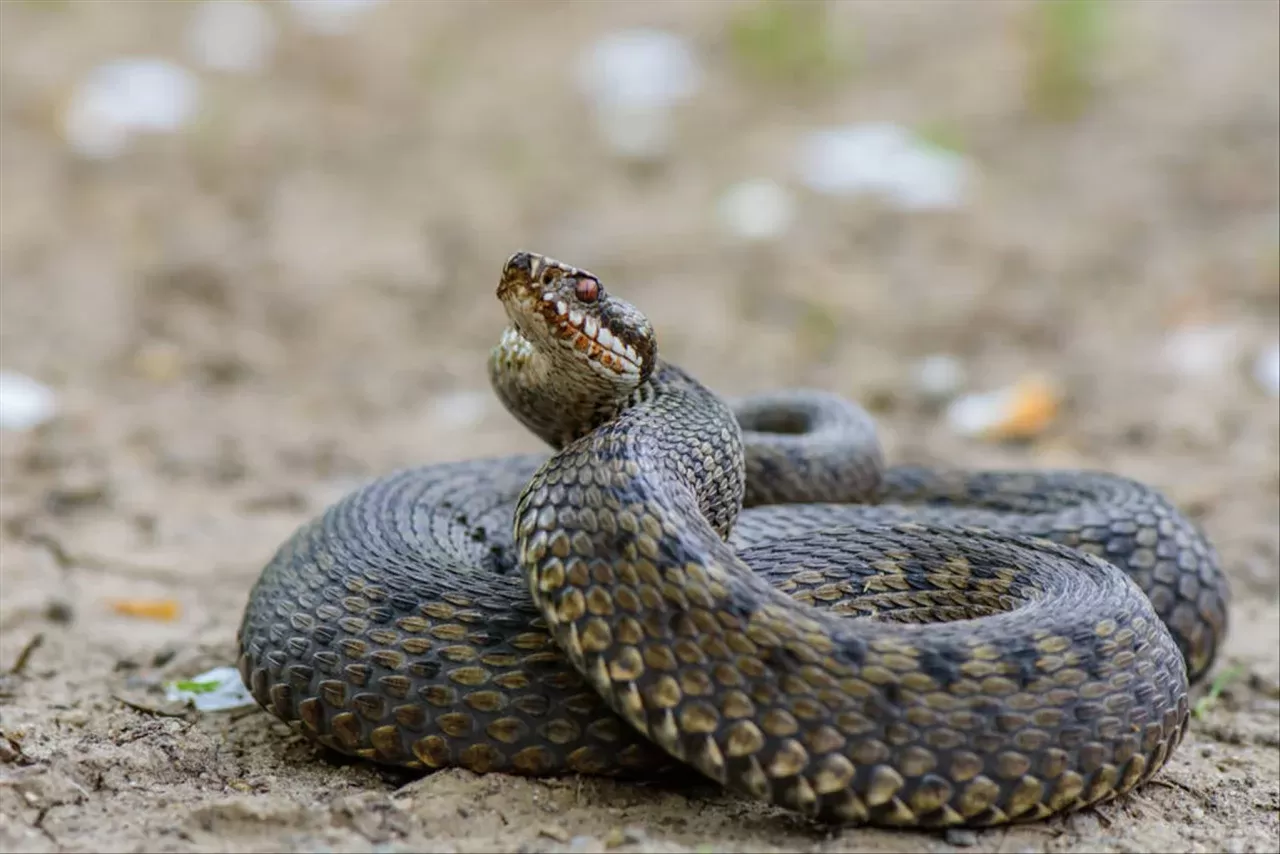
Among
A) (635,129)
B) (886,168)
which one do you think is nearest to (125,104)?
(635,129)

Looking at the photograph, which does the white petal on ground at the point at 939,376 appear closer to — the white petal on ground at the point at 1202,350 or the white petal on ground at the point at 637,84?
the white petal on ground at the point at 1202,350

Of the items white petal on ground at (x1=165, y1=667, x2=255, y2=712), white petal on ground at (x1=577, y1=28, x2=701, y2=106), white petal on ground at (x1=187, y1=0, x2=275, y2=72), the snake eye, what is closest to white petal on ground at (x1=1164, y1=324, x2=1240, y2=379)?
white petal on ground at (x1=577, y1=28, x2=701, y2=106)

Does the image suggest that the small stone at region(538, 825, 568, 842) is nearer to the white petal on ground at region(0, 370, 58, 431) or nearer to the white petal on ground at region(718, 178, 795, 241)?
the white petal on ground at region(0, 370, 58, 431)

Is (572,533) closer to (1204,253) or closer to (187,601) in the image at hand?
(187,601)

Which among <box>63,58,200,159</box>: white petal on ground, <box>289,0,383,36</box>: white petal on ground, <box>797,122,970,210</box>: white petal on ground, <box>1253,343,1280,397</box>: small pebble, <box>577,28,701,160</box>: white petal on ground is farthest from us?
<box>289,0,383,36</box>: white petal on ground

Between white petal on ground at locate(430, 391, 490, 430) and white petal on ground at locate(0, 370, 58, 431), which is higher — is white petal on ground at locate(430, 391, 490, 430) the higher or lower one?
the lower one

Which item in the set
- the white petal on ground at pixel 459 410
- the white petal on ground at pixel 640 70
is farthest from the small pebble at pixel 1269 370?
the white petal on ground at pixel 640 70

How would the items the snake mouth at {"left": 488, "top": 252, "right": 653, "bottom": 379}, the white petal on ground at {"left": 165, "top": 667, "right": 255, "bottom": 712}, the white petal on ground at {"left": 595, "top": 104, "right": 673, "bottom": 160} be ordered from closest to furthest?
the snake mouth at {"left": 488, "top": 252, "right": 653, "bottom": 379}
the white petal on ground at {"left": 165, "top": 667, "right": 255, "bottom": 712}
the white petal on ground at {"left": 595, "top": 104, "right": 673, "bottom": 160}

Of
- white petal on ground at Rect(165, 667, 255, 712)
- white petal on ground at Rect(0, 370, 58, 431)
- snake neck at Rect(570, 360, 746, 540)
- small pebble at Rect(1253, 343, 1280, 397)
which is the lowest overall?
white petal on ground at Rect(165, 667, 255, 712)

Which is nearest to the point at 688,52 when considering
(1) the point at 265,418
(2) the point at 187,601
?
(1) the point at 265,418
